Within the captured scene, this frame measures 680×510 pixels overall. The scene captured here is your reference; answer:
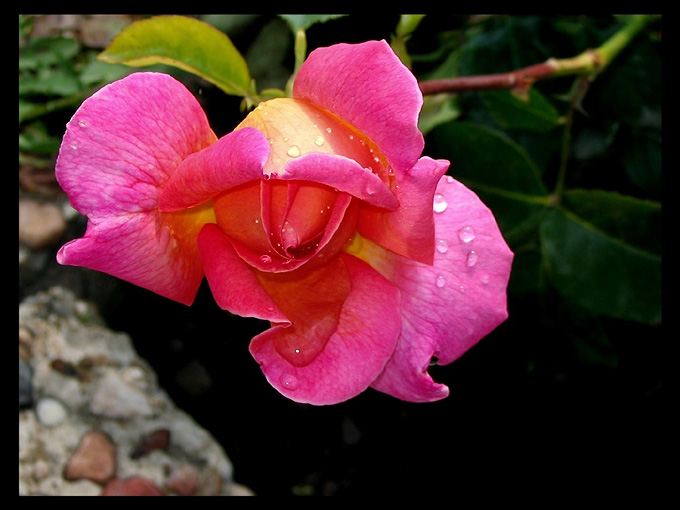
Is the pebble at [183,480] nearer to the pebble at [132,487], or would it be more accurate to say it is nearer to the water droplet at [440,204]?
the pebble at [132,487]

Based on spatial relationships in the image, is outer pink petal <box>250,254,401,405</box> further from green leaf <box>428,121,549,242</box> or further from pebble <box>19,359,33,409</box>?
pebble <box>19,359,33,409</box>

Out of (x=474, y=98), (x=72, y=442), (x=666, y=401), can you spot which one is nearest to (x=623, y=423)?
(x=666, y=401)

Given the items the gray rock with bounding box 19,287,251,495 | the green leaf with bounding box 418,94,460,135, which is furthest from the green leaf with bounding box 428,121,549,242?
the gray rock with bounding box 19,287,251,495

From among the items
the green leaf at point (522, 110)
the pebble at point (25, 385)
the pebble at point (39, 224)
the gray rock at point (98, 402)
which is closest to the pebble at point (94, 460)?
the gray rock at point (98, 402)

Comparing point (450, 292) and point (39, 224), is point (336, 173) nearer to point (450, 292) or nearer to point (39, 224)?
point (450, 292)

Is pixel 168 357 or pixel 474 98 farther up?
pixel 474 98

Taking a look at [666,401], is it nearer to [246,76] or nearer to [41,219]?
[246,76]
